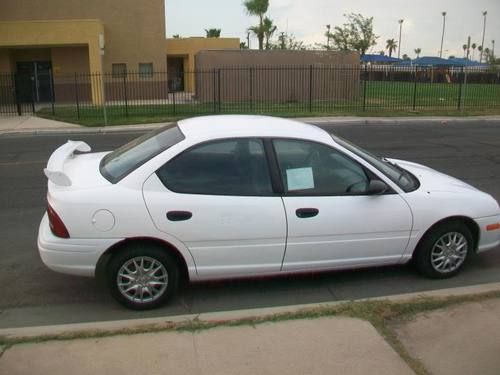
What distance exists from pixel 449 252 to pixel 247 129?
203 cm

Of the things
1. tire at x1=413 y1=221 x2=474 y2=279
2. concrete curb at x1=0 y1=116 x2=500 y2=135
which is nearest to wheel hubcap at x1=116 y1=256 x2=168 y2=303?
tire at x1=413 y1=221 x2=474 y2=279

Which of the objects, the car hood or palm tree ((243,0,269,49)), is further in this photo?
palm tree ((243,0,269,49))

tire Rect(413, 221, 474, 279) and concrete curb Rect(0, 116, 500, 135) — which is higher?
tire Rect(413, 221, 474, 279)

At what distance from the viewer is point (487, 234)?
4867 mm

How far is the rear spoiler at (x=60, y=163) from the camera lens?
421 centimetres

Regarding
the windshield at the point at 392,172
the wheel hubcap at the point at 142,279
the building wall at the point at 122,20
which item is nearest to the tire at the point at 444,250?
the windshield at the point at 392,172

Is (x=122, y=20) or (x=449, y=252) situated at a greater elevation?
(x=122, y=20)

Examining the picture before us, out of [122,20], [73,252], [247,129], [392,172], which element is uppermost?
[122,20]

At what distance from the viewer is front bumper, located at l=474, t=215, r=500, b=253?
15.8 feet

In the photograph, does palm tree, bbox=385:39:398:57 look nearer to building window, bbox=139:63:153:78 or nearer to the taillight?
building window, bbox=139:63:153:78

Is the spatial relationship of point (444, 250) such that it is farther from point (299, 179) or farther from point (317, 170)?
point (299, 179)

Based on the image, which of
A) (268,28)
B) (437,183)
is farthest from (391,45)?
(437,183)

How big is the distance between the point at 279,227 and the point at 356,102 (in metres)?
23.7

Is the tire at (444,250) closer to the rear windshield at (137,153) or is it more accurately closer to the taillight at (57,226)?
the rear windshield at (137,153)
